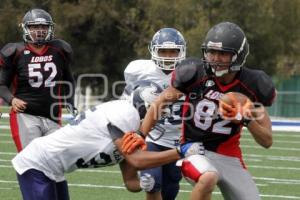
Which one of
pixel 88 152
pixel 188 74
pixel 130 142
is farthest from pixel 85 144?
pixel 188 74

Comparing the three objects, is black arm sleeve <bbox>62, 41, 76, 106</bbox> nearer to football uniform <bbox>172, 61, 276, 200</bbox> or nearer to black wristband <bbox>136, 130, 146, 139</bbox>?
football uniform <bbox>172, 61, 276, 200</bbox>

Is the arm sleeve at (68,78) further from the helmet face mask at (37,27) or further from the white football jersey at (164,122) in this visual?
the white football jersey at (164,122)

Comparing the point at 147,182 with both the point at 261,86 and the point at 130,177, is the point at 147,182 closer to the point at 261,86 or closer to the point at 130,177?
the point at 130,177

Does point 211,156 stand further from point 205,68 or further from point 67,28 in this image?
A: point 67,28

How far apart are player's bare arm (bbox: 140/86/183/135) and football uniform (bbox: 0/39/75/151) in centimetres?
181

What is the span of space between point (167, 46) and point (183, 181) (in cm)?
268

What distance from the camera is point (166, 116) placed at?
20.5ft

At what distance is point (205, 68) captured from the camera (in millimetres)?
5027

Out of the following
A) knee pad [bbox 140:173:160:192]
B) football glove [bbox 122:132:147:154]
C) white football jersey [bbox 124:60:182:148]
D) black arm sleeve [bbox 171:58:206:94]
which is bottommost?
knee pad [bbox 140:173:160:192]

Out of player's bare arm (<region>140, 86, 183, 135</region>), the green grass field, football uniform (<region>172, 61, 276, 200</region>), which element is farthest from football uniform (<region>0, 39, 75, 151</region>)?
football uniform (<region>172, 61, 276, 200</region>)

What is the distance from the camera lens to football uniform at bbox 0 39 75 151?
681 cm

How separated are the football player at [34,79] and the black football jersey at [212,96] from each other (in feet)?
6.54

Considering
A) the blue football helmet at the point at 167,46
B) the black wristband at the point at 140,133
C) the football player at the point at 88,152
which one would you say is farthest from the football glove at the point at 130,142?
the blue football helmet at the point at 167,46

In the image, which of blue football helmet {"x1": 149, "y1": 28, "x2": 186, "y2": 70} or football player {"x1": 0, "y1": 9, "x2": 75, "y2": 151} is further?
football player {"x1": 0, "y1": 9, "x2": 75, "y2": 151}
